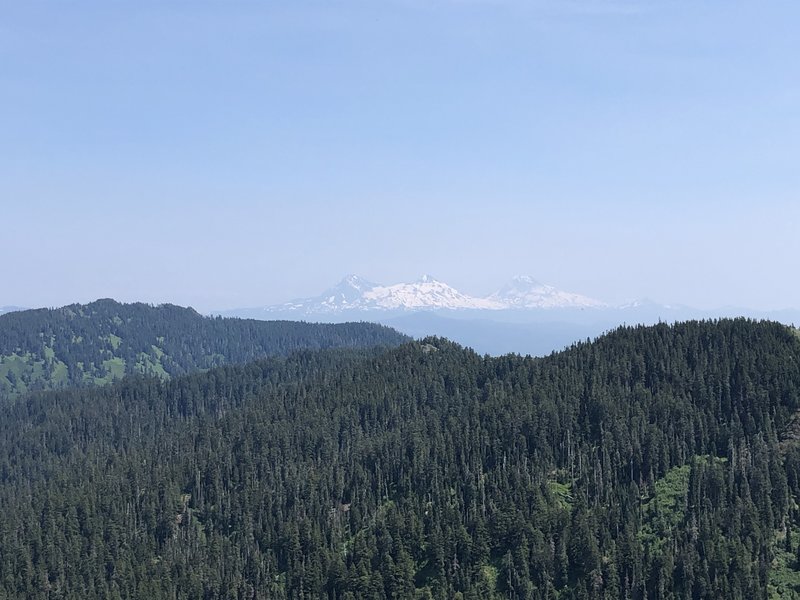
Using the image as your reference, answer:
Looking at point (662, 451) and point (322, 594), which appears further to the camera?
point (662, 451)

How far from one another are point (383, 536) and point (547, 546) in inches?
1324

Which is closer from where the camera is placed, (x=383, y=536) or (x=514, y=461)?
(x=383, y=536)

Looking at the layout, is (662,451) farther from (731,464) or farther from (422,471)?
(422,471)

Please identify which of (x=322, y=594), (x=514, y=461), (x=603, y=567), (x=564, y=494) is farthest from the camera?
(x=514, y=461)

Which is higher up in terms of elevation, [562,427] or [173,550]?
[562,427]

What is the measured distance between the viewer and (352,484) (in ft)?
648

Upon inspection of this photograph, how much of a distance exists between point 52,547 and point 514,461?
110 metres

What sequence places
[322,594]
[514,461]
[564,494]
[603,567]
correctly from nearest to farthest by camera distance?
[603,567], [322,594], [564,494], [514,461]

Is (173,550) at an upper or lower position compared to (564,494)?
lower

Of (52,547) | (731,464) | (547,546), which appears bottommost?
(52,547)

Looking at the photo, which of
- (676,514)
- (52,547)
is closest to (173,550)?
(52,547)

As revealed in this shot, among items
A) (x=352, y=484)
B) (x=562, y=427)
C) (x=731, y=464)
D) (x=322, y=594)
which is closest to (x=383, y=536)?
(x=322, y=594)

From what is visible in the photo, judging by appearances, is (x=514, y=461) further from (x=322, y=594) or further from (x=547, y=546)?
(x=322, y=594)

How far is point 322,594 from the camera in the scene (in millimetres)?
156375
